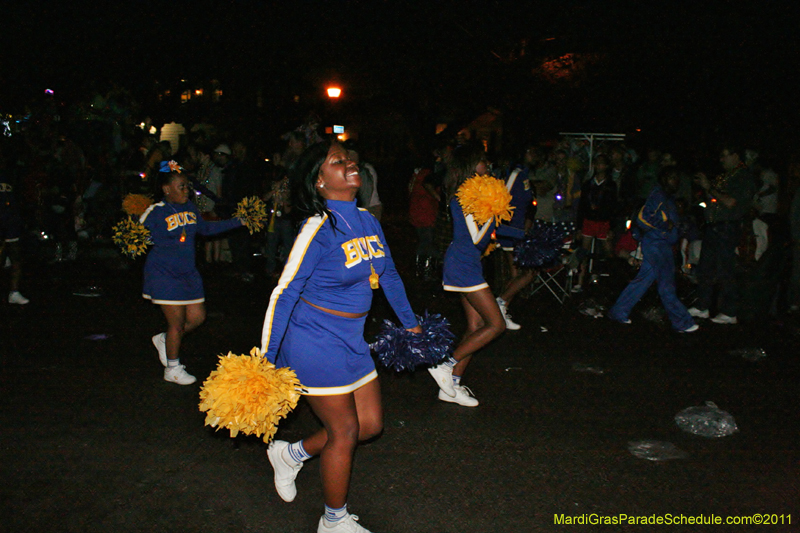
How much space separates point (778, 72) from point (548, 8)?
6876 mm

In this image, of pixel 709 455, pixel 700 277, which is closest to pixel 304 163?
pixel 709 455

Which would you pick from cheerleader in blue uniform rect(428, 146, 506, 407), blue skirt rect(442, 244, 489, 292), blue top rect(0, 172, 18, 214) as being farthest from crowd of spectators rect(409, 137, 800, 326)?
blue top rect(0, 172, 18, 214)

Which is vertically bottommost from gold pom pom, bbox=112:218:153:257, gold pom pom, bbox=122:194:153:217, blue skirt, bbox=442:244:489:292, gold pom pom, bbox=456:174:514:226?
blue skirt, bbox=442:244:489:292

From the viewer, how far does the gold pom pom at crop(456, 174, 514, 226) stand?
201 inches

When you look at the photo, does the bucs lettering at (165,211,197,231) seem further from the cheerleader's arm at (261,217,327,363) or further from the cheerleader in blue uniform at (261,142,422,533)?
the cheerleader's arm at (261,217,327,363)

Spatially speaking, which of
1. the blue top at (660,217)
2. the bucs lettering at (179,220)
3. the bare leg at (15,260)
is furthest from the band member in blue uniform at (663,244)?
the bare leg at (15,260)

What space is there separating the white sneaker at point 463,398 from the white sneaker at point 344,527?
2.09 m

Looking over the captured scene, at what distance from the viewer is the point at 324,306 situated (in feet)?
10.7

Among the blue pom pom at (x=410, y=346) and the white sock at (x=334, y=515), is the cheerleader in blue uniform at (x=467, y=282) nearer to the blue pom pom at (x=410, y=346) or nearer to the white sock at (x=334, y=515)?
the blue pom pom at (x=410, y=346)

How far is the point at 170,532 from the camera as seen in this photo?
3555 millimetres

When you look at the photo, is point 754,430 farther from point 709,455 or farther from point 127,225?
point 127,225

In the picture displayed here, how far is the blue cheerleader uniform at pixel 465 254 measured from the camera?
205 inches

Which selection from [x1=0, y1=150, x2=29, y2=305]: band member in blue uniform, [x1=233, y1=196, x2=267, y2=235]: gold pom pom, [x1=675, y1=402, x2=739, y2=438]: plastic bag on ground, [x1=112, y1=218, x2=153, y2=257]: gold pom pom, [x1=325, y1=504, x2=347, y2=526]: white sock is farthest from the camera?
[x1=0, y1=150, x2=29, y2=305]: band member in blue uniform

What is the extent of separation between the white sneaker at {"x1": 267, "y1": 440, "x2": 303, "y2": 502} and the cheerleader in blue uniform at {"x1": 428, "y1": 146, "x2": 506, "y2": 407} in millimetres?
1725
